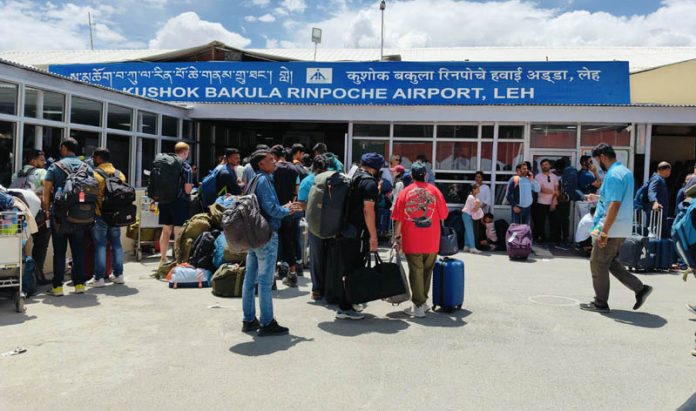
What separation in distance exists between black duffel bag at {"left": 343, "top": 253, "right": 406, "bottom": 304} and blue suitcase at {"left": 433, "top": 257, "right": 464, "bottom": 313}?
0.61 metres

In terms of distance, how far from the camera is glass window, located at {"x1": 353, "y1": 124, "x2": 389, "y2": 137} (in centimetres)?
1306

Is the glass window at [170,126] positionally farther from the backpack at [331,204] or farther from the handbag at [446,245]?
the handbag at [446,245]

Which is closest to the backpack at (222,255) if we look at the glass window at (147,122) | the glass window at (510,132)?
the glass window at (147,122)

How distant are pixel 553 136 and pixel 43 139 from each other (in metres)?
9.99

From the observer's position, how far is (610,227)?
6000 mm

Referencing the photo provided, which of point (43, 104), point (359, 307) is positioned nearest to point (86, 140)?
point (43, 104)

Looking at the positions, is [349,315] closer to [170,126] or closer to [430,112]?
[430,112]

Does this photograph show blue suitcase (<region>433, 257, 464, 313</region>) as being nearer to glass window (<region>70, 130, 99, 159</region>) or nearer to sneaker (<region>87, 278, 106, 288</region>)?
sneaker (<region>87, 278, 106, 288</region>)

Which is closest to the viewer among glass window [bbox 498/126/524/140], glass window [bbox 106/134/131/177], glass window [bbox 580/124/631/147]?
glass window [bbox 106/134/131/177]

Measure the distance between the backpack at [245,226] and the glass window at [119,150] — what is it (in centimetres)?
600

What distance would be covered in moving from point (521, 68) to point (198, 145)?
7.54m

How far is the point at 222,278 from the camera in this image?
22.0 feet

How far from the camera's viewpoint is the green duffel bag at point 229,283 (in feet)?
21.9

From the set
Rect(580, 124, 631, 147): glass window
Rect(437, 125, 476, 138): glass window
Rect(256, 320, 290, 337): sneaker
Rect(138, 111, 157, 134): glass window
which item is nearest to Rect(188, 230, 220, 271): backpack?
Rect(256, 320, 290, 337): sneaker
